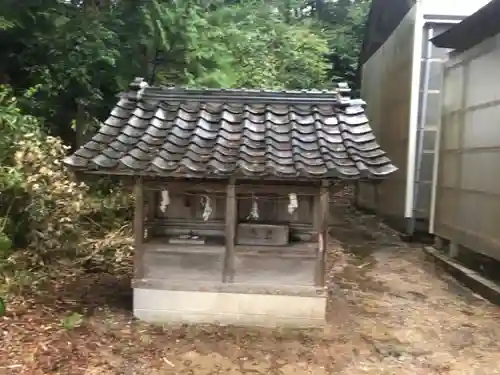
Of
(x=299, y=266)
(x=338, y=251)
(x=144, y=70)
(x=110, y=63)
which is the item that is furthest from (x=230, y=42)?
(x=299, y=266)

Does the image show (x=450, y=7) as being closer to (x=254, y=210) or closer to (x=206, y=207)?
(x=254, y=210)

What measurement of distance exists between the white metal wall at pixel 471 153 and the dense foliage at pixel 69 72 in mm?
4119

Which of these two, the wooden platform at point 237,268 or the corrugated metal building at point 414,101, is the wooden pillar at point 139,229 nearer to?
the wooden platform at point 237,268

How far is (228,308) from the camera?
5793 millimetres

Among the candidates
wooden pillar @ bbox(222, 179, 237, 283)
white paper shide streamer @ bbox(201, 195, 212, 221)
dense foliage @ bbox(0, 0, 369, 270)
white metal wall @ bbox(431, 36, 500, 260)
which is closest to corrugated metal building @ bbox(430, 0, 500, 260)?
white metal wall @ bbox(431, 36, 500, 260)

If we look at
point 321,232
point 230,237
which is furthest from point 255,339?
point 321,232

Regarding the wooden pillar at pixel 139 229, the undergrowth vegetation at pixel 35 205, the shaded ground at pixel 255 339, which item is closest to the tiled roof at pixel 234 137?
the wooden pillar at pixel 139 229

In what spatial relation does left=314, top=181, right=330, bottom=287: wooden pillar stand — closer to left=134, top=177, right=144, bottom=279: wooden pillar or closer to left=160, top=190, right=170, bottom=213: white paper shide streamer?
left=160, top=190, right=170, bottom=213: white paper shide streamer

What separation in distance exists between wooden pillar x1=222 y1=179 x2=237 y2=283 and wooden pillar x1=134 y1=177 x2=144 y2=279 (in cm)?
89

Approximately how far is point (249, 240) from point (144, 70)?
4969mm

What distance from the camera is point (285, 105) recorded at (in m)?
6.33

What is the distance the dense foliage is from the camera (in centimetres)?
737

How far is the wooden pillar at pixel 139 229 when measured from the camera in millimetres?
5699

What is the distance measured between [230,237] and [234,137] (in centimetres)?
105
